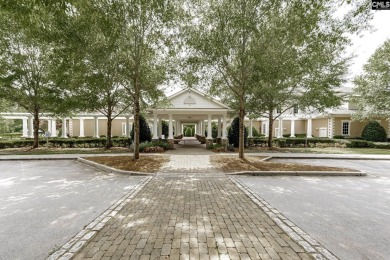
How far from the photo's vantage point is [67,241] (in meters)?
3.90

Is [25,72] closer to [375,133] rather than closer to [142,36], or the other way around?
[142,36]

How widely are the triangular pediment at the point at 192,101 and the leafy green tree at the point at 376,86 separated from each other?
17094 millimetres

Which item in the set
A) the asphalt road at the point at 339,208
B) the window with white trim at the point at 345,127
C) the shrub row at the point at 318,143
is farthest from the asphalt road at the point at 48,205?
the window with white trim at the point at 345,127

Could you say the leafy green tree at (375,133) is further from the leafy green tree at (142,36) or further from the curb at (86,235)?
the curb at (86,235)

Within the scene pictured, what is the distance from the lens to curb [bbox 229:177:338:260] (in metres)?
3.54

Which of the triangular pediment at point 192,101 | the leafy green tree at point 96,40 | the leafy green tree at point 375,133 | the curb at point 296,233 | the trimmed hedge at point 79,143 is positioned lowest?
the curb at point 296,233

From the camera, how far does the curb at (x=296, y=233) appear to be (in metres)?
3.54

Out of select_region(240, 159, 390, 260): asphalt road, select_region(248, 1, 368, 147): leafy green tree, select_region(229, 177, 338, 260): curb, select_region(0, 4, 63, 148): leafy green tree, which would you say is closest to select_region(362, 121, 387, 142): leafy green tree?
select_region(248, 1, 368, 147): leafy green tree

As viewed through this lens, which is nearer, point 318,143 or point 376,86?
point 376,86

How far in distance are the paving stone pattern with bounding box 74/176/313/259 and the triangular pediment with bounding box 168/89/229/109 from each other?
1474 centimetres

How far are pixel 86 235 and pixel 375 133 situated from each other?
33135 mm

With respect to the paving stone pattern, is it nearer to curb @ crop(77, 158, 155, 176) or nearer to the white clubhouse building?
curb @ crop(77, 158, 155, 176)

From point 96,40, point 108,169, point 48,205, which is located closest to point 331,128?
point 108,169

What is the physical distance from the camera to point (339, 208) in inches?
226
